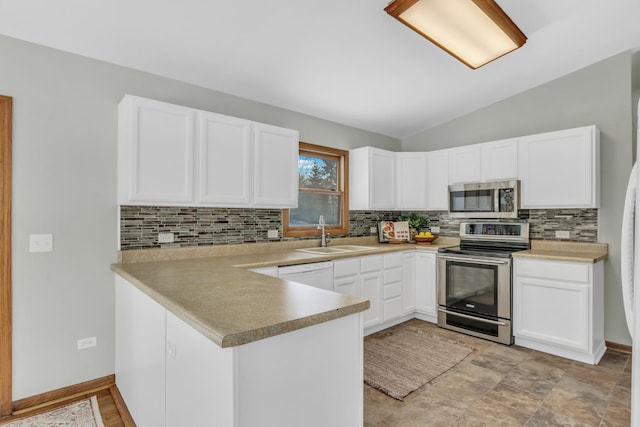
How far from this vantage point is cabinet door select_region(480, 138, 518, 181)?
359 centimetres

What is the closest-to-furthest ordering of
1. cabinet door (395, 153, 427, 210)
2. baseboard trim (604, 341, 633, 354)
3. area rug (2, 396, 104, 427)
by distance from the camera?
1. area rug (2, 396, 104, 427)
2. baseboard trim (604, 341, 633, 354)
3. cabinet door (395, 153, 427, 210)

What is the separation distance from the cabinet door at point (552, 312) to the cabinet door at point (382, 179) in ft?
5.58

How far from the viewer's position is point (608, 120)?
3277mm

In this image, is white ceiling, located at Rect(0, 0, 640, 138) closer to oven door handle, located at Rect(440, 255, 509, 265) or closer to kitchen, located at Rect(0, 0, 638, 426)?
kitchen, located at Rect(0, 0, 638, 426)

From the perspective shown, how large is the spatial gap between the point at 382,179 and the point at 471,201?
108cm

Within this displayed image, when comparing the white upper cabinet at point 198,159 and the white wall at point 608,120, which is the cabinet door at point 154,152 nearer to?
the white upper cabinet at point 198,159

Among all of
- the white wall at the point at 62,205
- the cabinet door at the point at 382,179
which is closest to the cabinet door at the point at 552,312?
the cabinet door at the point at 382,179

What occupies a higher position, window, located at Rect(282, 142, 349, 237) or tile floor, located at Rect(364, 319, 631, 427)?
window, located at Rect(282, 142, 349, 237)

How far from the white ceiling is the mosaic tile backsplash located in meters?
1.12

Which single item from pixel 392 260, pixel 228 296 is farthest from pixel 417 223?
pixel 228 296

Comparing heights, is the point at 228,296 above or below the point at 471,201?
below

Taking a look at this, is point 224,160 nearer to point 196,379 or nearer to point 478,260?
point 196,379

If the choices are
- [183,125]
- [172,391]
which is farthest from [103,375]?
[183,125]

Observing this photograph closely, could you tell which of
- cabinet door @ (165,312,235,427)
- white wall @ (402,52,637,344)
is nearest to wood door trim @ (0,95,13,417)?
cabinet door @ (165,312,235,427)
